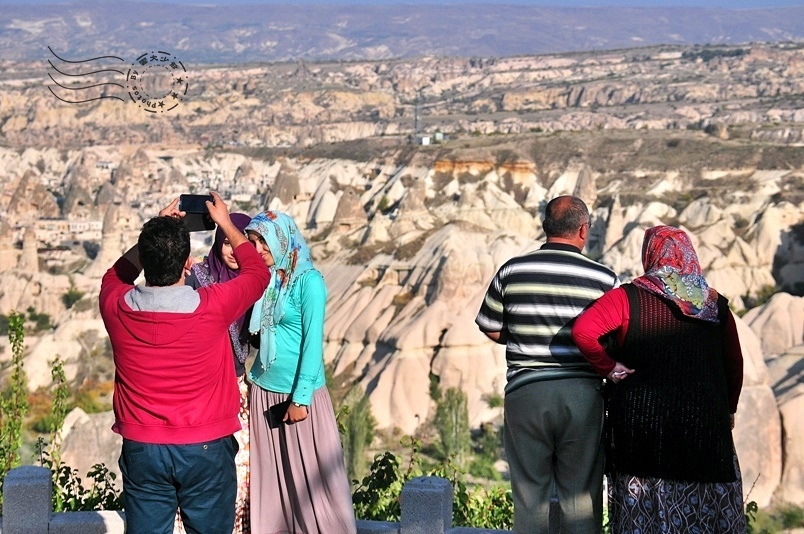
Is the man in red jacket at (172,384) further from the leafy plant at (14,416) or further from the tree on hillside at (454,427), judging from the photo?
the tree on hillside at (454,427)

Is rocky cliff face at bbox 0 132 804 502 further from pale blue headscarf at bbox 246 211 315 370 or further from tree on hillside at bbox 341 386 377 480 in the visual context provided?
pale blue headscarf at bbox 246 211 315 370

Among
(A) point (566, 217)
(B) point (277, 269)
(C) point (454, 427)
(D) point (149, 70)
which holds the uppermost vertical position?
(D) point (149, 70)

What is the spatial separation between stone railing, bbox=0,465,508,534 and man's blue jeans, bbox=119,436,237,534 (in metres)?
0.66

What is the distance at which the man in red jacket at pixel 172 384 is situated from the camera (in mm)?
2842

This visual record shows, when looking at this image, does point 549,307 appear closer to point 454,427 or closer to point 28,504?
point 28,504

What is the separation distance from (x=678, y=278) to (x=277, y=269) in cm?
115

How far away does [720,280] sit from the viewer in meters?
20.9

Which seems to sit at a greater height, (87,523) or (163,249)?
(163,249)

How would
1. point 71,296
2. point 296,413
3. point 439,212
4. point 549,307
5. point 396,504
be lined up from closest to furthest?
point 549,307 < point 296,413 < point 396,504 < point 71,296 < point 439,212

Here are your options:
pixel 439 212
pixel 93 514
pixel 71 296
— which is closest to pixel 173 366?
pixel 93 514

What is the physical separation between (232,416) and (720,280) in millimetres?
19016

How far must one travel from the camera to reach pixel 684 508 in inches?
114

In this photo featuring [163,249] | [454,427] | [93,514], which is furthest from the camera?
[454,427]

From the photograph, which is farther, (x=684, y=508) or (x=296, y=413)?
(x=296, y=413)
